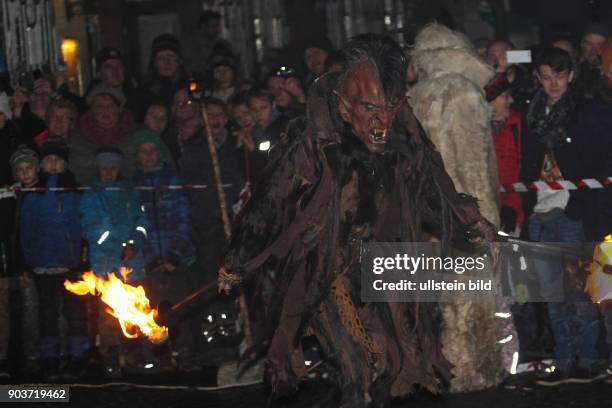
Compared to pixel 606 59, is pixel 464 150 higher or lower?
lower

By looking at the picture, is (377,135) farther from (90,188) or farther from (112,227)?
(90,188)

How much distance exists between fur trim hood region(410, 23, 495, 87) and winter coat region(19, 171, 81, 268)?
338 centimetres

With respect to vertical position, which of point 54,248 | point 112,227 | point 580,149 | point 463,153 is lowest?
point 54,248

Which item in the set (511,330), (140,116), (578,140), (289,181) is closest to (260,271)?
(289,181)

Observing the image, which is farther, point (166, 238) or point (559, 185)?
point (166, 238)

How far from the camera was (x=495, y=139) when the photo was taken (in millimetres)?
11961

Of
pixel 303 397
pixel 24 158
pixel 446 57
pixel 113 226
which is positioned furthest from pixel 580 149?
pixel 24 158

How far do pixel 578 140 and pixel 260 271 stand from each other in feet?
10.2

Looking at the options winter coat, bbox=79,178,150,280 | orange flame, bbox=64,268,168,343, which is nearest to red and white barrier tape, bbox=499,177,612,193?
orange flame, bbox=64,268,168,343

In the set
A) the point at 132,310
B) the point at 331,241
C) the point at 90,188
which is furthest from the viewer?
the point at 90,188

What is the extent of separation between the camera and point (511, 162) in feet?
38.9

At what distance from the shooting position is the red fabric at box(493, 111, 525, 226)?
1181 cm

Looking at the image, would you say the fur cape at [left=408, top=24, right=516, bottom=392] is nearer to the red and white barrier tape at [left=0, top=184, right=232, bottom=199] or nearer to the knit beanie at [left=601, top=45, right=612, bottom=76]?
the knit beanie at [left=601, top=45, right=612, bottom=76]

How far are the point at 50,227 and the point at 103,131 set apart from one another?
1017 mm
